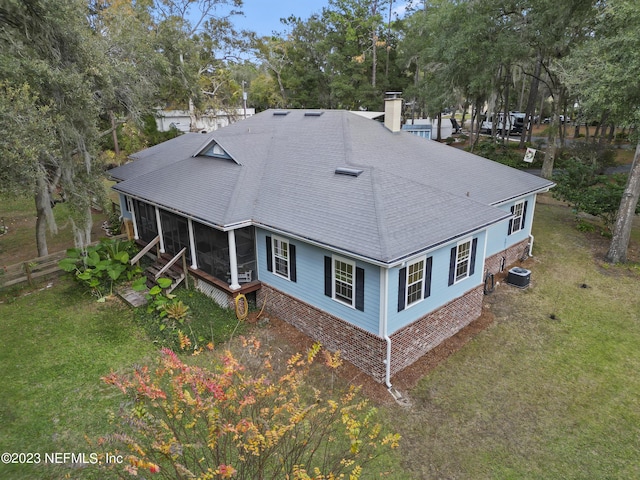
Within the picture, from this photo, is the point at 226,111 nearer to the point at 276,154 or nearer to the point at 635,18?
the point at 276,154

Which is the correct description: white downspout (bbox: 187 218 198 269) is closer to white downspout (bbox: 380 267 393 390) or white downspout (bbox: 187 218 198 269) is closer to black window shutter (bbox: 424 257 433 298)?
white downspout (bbox: 380 267 393 390)

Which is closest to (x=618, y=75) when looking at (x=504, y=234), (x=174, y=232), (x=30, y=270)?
(x=504, y=234)

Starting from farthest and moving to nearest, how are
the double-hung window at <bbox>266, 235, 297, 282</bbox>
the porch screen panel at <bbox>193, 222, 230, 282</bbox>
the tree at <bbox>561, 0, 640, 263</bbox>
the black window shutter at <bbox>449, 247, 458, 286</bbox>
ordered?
the tree at <bbox>561, 0, 640, 263</bbox> → the porch screen panel at <bbox>193, 222, 230, 282</bbox> → the double-hung window at <bbox>266, 235, 297, 282</bbox> → the black window shutter at <bbox>449, 247, 458, 286</bbox>

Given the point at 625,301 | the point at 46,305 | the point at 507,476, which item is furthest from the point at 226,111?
the point at 507,476

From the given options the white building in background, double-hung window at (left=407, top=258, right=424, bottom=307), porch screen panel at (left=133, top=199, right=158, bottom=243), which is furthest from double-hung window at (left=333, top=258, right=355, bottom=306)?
the white building in background

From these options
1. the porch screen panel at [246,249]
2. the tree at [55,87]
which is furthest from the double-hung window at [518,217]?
the tree at [55,87]

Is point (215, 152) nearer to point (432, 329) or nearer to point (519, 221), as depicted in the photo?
point (432, 329)

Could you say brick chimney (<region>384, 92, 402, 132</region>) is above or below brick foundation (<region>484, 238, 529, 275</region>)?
above
